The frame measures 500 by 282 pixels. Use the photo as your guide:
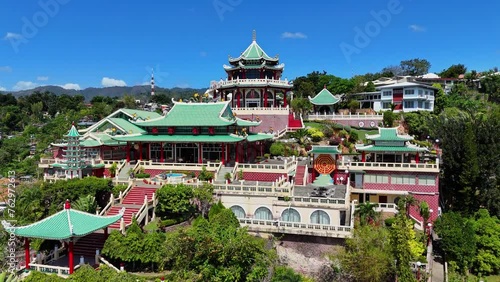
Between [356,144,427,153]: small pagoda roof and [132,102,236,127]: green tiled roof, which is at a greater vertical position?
[132,102,236,127]: green tiled roof

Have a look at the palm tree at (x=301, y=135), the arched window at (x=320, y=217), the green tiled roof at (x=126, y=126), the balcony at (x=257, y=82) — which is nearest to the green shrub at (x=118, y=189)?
the green tiled roof at (x=126, y=126)

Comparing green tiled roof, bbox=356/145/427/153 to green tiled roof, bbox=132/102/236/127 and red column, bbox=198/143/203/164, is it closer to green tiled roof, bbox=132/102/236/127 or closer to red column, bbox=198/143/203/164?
green tiled roof, bbox=132/102/236/127

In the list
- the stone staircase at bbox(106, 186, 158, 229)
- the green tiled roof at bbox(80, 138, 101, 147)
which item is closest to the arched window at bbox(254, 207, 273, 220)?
the stone staircase at bbox(106, 186, 158, 229)

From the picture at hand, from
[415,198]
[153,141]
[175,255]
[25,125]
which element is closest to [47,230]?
[175,255]

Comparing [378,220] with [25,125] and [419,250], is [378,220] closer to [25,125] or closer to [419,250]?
[419,250]

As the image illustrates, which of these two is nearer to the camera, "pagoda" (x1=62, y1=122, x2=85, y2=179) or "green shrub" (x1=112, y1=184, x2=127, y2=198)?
"green shrub" (x1=112, y1=184, x2=127, y2=198)

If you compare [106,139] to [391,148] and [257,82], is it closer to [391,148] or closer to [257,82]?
[257,82]
